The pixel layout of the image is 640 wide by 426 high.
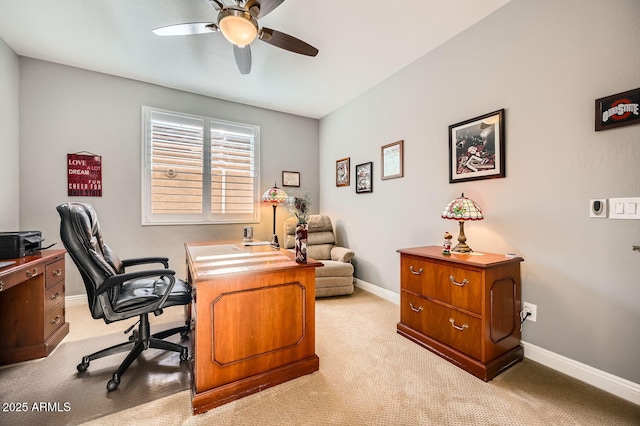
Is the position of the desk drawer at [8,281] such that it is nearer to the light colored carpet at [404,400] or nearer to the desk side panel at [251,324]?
the light colored carpet at [404,400]

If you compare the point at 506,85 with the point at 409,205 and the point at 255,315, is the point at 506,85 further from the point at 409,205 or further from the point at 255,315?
the point at 255,315

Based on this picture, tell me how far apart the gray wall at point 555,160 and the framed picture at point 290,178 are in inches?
90.3

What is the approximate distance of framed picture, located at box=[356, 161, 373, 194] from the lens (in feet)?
12.1

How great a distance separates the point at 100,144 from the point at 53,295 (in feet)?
6.28

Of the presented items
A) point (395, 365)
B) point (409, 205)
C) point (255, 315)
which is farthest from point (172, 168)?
point (395, 365)

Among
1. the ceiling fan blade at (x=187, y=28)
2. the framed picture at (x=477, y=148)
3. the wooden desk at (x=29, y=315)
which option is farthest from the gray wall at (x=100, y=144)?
the framed picture at (x=477, y=148)

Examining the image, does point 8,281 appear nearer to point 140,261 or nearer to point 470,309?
point 140,261

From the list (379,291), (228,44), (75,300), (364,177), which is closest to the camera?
(228,44)

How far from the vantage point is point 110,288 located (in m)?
1.65

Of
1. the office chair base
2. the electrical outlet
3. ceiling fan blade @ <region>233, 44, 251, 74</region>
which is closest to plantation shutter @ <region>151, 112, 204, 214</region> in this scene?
ceiling fan blade @ <region>233, 44, 251, 74</region>

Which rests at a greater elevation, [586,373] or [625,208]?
[625,208]

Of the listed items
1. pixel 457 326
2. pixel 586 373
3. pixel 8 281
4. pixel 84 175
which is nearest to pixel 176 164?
pixel 84 175

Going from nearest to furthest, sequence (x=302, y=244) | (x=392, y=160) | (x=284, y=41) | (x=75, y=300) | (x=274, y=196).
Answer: (x=302, y=244) < (x=284, y=41) < (x=75, y=300) < (x=392, y=160) < (x=274, y=196)

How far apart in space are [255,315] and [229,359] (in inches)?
11.3
